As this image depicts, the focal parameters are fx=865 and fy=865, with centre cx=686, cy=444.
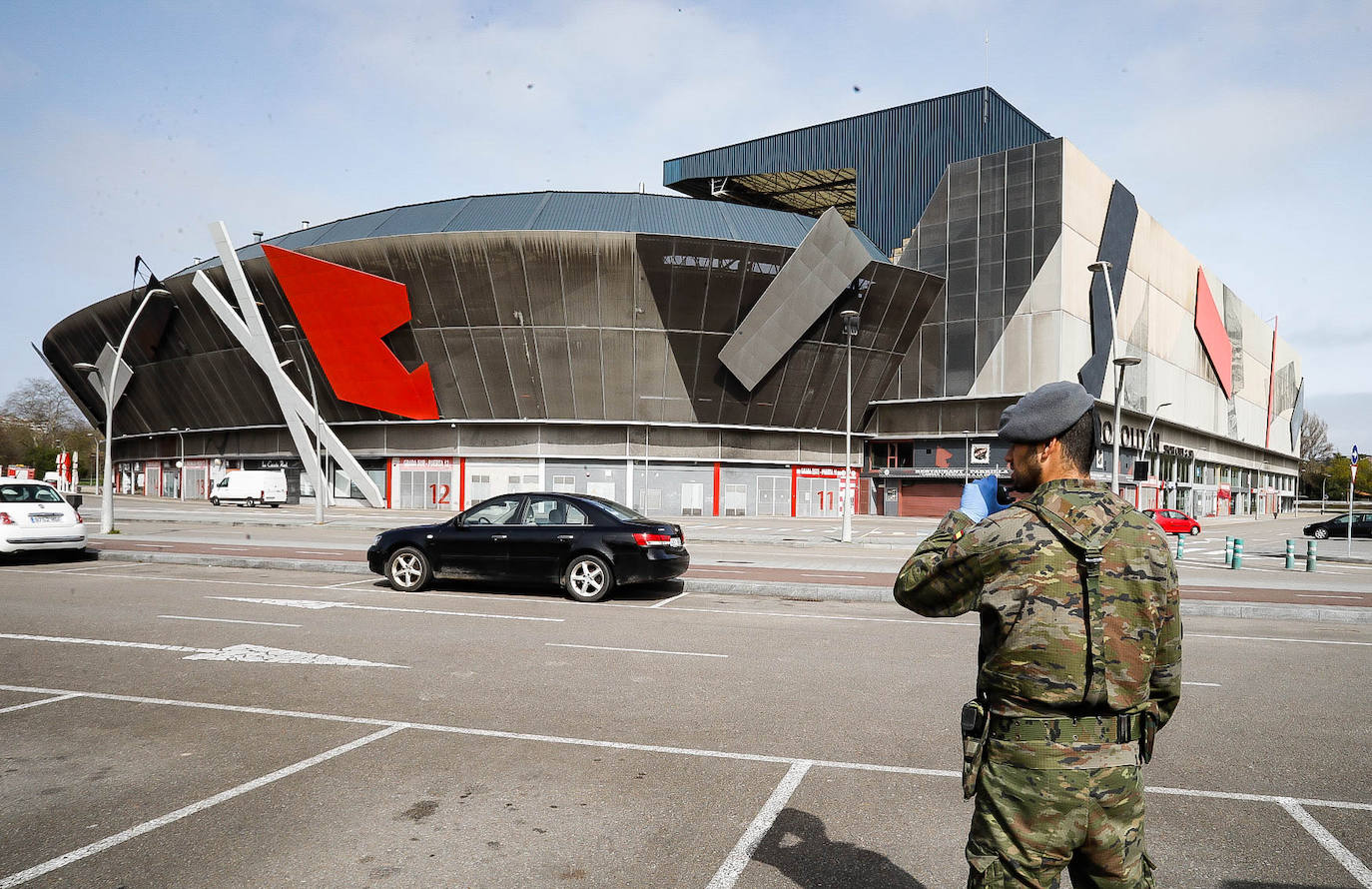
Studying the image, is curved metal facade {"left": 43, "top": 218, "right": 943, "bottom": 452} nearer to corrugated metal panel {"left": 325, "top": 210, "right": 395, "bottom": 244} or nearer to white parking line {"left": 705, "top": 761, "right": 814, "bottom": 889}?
corrugated metal panel {"left": 325, "top": 210, "right": 395, "bottom": 244}

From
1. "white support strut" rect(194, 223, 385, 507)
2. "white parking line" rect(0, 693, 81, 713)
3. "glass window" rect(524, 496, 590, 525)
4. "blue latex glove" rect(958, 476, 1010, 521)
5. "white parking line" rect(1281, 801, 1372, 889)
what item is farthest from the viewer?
"white support strut" rect(194, 223, 385, 507)

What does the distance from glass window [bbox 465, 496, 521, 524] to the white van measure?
143ft

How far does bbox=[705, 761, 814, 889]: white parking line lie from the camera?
12.6ft

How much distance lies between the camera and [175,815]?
14.8 ft

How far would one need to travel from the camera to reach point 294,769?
5.23 metres

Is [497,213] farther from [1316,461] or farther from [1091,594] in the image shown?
[1316,461]

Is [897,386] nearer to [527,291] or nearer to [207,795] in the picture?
[527,291]

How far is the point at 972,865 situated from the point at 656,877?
1.87m

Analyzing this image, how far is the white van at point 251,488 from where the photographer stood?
1996 inches

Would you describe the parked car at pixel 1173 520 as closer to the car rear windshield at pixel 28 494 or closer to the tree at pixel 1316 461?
the car rear windshield at pixel 28 494

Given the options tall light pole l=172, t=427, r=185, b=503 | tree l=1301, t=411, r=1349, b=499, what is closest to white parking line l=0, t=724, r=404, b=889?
tall light pole l=172, t=427, r=185, b=503

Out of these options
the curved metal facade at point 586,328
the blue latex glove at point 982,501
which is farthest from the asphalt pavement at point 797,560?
the curved metal facade at point 586,328

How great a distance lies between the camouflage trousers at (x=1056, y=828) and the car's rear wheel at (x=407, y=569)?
12.2m

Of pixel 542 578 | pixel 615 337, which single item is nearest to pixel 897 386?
pixel 615 337
